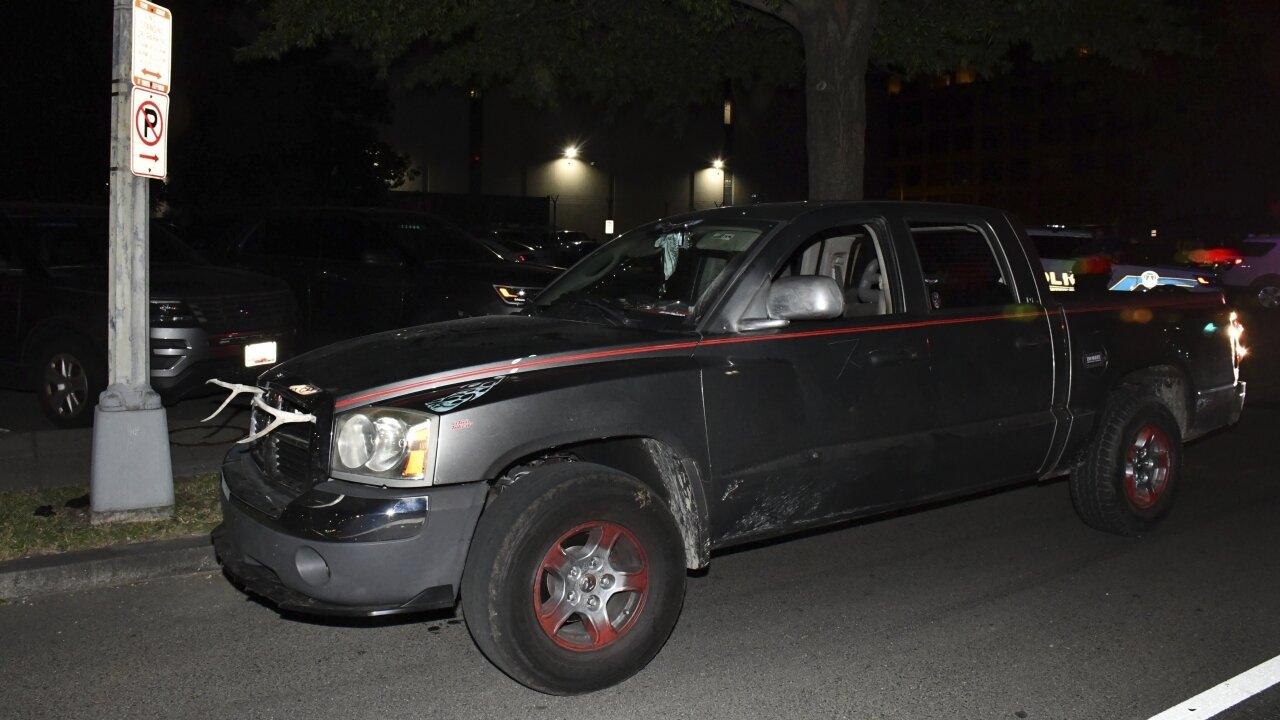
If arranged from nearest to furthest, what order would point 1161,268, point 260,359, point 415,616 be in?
point 415,616 → point 260,359 → point 1161,268

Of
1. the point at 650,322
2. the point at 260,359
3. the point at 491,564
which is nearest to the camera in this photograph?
the point at 491,564

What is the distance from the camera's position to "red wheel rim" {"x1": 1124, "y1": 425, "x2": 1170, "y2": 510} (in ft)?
20.8

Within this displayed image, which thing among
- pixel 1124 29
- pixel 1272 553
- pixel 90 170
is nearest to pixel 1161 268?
pixel 1124 29

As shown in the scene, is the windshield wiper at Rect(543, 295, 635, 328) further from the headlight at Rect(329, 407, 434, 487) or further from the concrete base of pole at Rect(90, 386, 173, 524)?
the concrete base of pole at Rect(90, 386, 173, 524)

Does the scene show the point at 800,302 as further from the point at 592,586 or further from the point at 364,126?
the point at 364,126

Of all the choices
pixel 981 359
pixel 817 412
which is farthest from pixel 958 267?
pixel 817 412

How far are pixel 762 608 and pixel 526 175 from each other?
1202 inches

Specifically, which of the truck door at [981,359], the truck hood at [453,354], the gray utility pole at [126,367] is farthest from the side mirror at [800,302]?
the gray utility pole at [126,367]

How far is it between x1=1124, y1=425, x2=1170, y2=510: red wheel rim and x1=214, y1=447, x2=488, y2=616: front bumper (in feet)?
13.1

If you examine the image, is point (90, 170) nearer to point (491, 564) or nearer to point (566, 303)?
point (566, 303)

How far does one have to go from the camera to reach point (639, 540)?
4.32 m

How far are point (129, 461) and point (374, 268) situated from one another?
5.64 m

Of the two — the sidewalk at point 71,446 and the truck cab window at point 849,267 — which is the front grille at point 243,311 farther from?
the truck cab window at point 849,267

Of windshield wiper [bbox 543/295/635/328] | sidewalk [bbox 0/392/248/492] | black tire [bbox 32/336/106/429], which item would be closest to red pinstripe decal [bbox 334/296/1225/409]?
windshield wiper [bbox 543/295/635/328]
